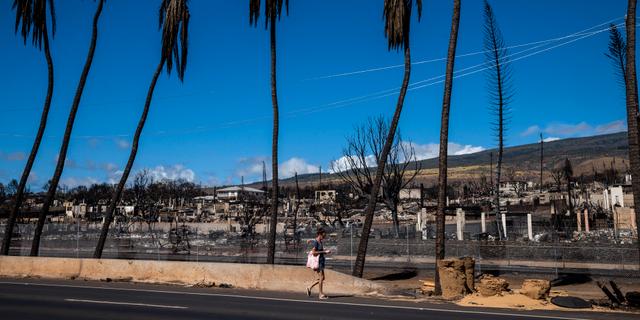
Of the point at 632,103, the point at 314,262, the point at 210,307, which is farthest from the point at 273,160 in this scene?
the point at 632,103

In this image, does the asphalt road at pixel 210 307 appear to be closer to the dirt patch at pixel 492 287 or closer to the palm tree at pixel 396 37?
the dirt patch at pixel 492 287

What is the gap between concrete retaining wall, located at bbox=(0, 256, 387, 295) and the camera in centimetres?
1717

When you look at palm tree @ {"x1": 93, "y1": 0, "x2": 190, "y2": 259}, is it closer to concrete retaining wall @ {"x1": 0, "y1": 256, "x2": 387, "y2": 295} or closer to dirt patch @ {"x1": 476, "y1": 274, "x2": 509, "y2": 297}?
concrete retaining wall @ {"x1": 0, "y1": 256, "x2": 387, "y2": 295}

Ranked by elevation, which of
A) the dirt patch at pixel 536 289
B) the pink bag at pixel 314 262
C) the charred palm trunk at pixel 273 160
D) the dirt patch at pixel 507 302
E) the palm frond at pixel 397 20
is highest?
the palm frond at pixel 397 20

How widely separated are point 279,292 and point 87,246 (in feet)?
84.3

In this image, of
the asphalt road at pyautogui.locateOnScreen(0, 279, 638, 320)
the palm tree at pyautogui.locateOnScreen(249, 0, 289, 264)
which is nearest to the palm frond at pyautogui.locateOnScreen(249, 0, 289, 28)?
the palm tree at pyautogui.locateOnScreen(249, 0, 289, 264)

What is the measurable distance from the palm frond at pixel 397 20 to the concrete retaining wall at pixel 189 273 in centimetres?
830

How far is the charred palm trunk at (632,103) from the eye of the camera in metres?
15.3

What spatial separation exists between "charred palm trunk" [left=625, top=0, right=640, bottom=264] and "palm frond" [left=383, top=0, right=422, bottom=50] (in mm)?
6785

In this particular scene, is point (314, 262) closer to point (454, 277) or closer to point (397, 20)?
point (454, 277)

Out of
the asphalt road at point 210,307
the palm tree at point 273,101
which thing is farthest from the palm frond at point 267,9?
the asphalt road at point 210,307

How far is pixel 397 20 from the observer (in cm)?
2033

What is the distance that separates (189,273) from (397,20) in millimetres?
10610

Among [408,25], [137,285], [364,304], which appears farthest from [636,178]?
[137,285]
